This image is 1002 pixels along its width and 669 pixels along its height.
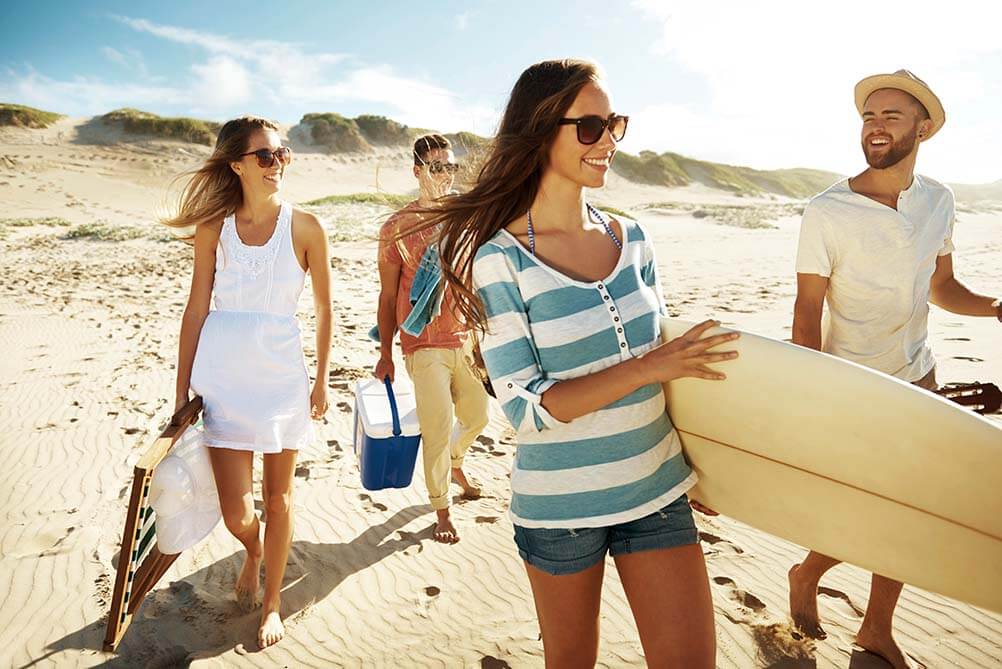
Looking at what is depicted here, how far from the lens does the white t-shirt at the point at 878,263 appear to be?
242 cm

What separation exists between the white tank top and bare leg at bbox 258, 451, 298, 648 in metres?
0.66

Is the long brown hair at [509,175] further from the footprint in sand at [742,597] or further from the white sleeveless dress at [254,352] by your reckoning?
the footprint in sand at [742,597]

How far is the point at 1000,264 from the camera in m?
13.4

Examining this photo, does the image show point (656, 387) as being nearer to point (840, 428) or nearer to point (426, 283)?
point (840, 428)

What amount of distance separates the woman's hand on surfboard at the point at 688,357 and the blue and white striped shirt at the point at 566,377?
12 centimetres

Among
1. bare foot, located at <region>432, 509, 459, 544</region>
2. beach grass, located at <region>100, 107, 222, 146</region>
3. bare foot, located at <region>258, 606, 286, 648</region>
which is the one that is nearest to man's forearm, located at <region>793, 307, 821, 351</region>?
bare foot, located at <region>432, 509, 459, 544</region>

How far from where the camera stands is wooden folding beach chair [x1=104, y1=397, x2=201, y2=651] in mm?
2268

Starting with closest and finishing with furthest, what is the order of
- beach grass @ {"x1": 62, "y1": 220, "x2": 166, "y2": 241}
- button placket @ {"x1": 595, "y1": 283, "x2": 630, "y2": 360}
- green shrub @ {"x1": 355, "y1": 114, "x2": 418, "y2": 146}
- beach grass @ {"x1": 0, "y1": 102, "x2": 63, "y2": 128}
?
button placket @ {"x1": 595, "y1": 283, "x2": 630, "y2": 360} → beach grass @ {"x1": 62, "y1": 220, "x2": 166, "y2": 241} → beach grass @ {"x1": 0, "y1": 102, "x2": 63, "y2": 128} → green shrub @ {"x1": 355, "y1": 114, "x2": 418, "y2": 146}

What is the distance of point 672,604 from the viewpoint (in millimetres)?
1695

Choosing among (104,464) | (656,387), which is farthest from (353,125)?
(656,387)

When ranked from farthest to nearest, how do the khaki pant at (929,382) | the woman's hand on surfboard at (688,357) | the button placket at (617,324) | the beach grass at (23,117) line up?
1. the beach grass at (23,117)
2. the khaki pant at (929,382)
3. the button placket at (617,324)
4. the woman's hand on surfboard at (688,357)

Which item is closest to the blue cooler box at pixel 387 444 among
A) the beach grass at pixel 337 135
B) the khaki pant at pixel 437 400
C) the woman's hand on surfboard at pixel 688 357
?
the khaki pant at pixel 437 400

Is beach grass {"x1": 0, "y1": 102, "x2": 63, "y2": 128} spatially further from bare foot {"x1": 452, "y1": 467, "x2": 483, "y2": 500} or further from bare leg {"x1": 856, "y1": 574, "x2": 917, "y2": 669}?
bare leg {"x1": 856, "y1": 574, "x2": 917, "y2": 669}

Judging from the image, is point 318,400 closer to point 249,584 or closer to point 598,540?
point 249,584
